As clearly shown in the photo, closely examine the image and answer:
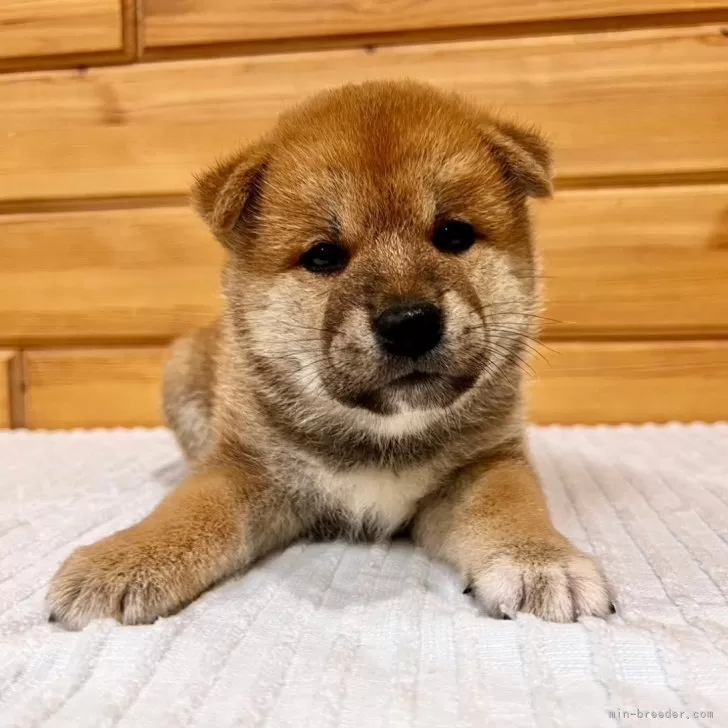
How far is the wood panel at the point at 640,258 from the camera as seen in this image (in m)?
2.07

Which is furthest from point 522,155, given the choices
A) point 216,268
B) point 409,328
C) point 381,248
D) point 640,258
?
point 216,268

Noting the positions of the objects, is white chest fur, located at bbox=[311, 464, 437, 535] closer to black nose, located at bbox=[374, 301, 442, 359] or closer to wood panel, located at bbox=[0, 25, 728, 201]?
black nose, located at bbox=[374, 301, 442, 359]

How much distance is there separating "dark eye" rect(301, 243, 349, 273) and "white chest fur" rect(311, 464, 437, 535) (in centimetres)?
32

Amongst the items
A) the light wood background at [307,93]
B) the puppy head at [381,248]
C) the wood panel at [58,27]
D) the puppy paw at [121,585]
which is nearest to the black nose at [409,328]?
the puppy head at [381,248]

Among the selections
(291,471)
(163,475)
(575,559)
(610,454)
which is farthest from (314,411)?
(610,454)

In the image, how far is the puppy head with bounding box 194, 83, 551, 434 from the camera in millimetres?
1009

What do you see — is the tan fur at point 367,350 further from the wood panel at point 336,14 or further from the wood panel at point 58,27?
the wood panel at point 58,27

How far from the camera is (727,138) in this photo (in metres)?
2.03

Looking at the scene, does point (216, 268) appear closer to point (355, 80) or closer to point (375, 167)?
point (355, 80)

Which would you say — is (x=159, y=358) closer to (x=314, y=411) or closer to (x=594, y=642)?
(x=314, y=411)

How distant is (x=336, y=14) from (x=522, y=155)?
3.75 ft

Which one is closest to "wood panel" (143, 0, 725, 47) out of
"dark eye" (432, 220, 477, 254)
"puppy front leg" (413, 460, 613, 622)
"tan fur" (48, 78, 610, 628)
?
"tan fur" (48, 78, 610, 628)

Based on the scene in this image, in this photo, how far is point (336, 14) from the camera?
6.84 feet

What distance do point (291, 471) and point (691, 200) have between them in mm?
1523
